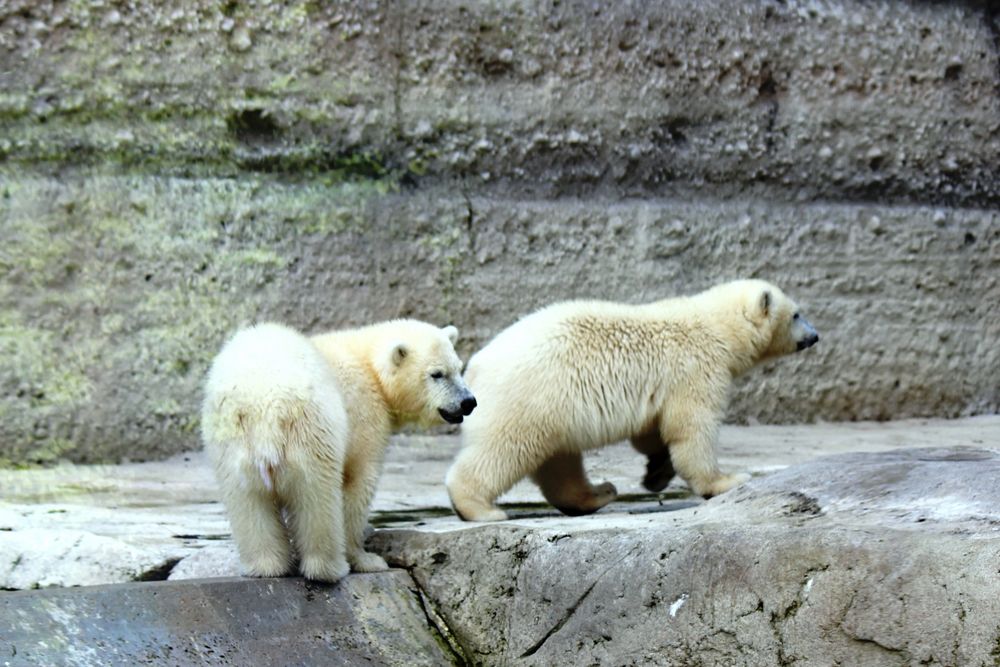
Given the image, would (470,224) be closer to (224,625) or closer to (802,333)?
(802,333)

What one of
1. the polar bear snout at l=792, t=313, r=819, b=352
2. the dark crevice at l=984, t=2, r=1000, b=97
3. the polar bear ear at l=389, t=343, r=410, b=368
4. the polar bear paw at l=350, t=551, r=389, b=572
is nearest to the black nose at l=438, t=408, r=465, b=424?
the polar bear ear at l=389, t=343, r=410, b=368

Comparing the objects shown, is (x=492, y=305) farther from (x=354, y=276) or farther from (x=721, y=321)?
(x=721, y=321)

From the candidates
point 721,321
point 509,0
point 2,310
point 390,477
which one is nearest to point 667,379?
point 721,321

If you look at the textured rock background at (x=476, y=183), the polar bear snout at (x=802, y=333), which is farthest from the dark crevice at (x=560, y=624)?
the textured rock background at (x=476, y=183)

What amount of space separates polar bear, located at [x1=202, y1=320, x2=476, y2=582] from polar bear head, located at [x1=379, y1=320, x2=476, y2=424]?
157 mm

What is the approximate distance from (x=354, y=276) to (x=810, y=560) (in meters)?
3.26

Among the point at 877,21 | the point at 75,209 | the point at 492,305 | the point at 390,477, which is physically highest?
the point at 877,21

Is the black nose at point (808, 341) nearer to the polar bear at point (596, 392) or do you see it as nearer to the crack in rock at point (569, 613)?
the polar bear at point (596, 392)

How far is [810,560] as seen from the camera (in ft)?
9.91

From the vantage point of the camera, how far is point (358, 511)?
3.63 m

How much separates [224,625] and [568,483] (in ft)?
5.38

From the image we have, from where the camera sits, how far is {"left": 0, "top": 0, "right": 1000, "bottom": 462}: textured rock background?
552 cm

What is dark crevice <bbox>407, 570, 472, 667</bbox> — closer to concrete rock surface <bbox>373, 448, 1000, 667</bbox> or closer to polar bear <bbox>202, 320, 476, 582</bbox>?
concrete rock surface <bbox>373, 448, 1000, 667</bbox>

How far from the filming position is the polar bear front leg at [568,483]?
456 centimetres
